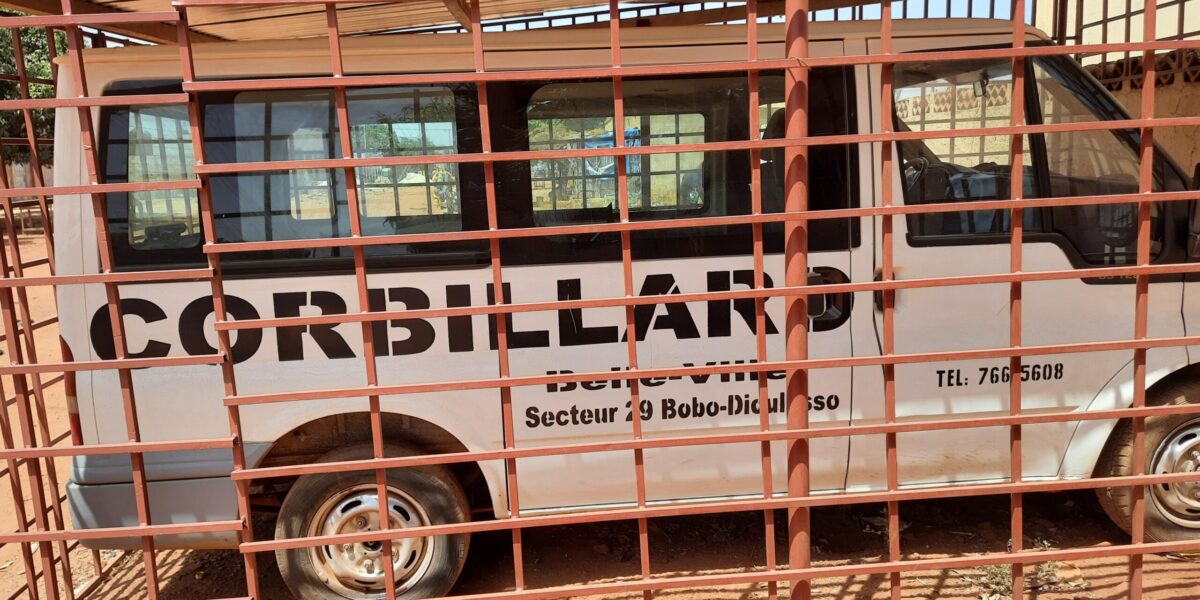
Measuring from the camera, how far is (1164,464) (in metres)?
3.41

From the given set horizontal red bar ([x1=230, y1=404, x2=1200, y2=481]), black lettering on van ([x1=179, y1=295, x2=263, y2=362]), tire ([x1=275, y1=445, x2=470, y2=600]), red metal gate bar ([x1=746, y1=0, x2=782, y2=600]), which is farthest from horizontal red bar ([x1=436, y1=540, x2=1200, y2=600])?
black lettering on van ([x1=179, y1=295, x2=263, y2=362])

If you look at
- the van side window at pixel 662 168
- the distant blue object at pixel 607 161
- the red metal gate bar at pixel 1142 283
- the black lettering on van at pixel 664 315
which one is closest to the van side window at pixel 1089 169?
the van side window at pixel 662 168

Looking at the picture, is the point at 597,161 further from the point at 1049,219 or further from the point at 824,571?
the point at 1049,219

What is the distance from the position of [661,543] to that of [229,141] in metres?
2.58

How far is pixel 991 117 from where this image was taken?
327 cm

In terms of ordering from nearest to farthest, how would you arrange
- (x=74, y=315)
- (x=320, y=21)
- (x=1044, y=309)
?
(x=74, y=315), (x=1044, y=309), (x=320, y=21)

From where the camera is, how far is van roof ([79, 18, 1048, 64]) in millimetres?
2980

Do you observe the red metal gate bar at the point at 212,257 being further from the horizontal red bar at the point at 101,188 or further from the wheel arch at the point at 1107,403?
the wheel arch at the point at 1107,403

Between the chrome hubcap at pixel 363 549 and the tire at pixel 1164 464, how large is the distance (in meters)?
2.92

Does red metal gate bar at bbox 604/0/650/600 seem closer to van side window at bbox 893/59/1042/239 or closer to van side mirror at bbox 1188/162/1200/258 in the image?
van side window at bbox 893/59/1042/239

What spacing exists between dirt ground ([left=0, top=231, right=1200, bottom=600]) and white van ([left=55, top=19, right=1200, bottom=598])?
1.54ft

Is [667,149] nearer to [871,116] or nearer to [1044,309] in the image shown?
[871,116]

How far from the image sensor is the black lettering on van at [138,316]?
296 cm

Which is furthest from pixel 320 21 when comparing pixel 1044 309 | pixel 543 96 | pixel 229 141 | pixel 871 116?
pixel 1044 309
